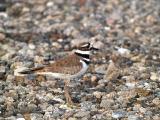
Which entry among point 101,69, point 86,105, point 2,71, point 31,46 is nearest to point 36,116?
point 86,105

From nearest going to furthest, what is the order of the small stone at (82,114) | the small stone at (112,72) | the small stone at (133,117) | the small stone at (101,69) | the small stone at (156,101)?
1. the small stone at (133,117)
2. the small stone at (82,114)
3. the small stone at (156,101)
4. the small stone at (112,72)
5. the small stone at (101,69)

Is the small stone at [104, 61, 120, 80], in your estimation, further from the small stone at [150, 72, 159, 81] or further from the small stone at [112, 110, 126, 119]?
the small stone at [112, 110, 126, 119]

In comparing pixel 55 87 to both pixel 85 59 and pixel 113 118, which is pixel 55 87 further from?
pixel 113 118

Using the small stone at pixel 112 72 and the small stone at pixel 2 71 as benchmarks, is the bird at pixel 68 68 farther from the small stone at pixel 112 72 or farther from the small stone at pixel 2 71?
the small stone at pixel 112 72

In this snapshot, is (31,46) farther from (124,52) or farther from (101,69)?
(124,52)

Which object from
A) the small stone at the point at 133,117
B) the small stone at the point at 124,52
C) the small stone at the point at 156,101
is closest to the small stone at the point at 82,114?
the small stone at the point at 133,117

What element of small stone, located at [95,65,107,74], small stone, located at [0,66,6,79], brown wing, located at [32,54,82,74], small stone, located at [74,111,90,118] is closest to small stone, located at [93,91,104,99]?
brown wing, located at [32,54,82,74]
